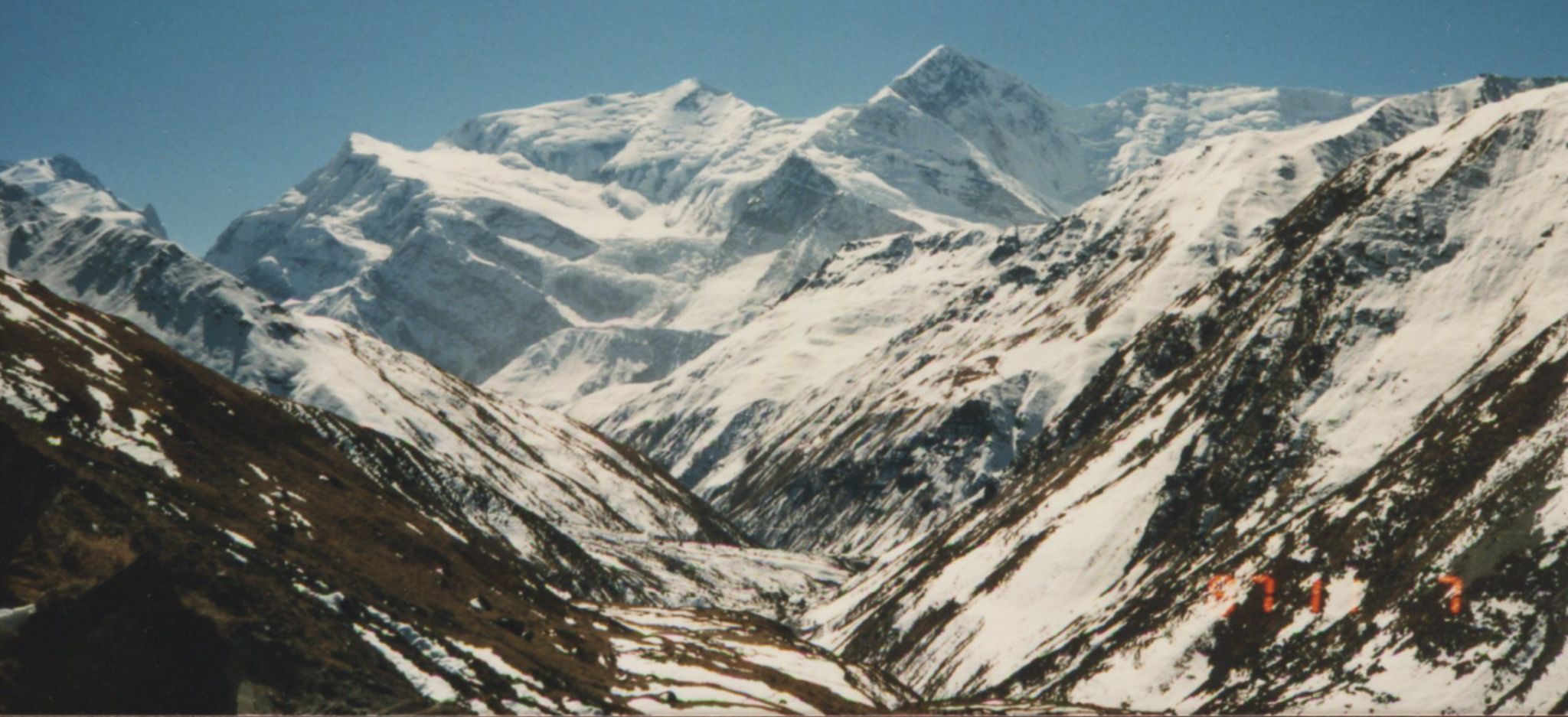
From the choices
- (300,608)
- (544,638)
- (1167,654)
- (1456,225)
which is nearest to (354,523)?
(544,638)

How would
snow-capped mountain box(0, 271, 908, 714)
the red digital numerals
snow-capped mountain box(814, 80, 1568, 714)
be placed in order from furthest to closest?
the red digital numerals → snow-capped mountain box(814, 80, 1568, 714) → snow-capped mountain box(0, 271, 908, 714)

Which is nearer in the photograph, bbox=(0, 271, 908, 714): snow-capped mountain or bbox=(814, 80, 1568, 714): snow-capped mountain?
bbox=(0, 271, 908, 714): snow-capped mountain

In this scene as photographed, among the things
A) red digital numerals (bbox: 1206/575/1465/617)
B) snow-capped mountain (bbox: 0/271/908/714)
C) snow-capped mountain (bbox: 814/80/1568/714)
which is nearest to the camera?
snow-capped mountain (bbox: 0/271/908/714)

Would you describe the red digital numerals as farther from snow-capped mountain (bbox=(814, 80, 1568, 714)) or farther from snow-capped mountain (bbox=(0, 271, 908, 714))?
snow-capped mountain (bbox=(0, 271, 908, 714))

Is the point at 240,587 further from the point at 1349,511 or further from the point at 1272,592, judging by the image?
the point at 1349,511

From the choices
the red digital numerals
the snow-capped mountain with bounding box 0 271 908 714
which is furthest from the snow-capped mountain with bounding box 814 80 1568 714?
the snow-capped mountain with bounding box 0 271 908 714

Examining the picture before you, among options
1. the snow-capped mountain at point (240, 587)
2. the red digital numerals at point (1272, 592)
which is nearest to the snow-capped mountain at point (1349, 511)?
the red digital numerals at point (1272, 592)

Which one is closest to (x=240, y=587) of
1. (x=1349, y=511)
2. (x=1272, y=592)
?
(x=1272, y=592)
